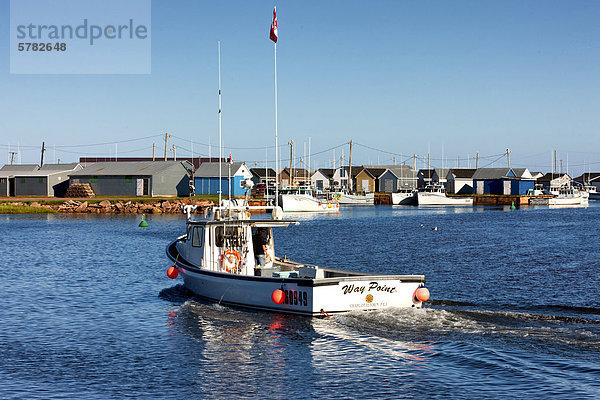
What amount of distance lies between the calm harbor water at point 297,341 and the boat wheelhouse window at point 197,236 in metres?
2.44

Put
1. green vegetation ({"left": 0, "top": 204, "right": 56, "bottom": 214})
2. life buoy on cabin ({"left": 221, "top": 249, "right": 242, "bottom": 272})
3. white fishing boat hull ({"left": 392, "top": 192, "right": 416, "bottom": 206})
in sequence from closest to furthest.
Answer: life buoy on cabin ({"left": 221, "top": 249, "right": 242, "bottom": 272})
green vegetation ({"left": 0, "top": 204, "right": 56, "bottom": 214})
white fishing boat hull ({"left": 392, "top": 192, "right": 416, "bottom": 206})

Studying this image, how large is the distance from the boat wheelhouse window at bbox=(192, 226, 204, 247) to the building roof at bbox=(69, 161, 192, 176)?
254 ft

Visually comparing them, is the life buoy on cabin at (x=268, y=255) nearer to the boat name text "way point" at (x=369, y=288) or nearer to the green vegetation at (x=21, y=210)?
the boat name text "way point" at (x=369, y=288)

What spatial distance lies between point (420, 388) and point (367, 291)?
19.2 ft

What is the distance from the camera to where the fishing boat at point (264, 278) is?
20.8 meters

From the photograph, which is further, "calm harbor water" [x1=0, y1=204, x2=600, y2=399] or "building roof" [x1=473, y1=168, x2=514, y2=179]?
"building roof" [x1=473, y1=168, x2=514, y2=179]

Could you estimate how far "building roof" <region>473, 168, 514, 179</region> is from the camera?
154 metres

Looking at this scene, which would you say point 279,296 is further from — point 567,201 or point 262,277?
point 567,201

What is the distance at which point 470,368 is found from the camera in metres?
16.5

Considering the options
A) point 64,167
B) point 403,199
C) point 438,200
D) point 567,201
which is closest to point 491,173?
point 567,201

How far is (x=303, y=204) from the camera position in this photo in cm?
10338

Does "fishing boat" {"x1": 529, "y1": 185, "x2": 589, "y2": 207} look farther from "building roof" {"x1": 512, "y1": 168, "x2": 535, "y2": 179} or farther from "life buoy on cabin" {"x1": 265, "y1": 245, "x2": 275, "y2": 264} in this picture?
"life buoy on cabin" {"x1": 265, "y1": 245, "x2": 275, "y2": 264}

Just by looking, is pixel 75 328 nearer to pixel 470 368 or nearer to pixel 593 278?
pixel 470 368

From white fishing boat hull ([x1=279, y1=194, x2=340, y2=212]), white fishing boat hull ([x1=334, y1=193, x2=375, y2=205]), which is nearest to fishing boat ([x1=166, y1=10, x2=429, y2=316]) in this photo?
white fishing boat hull ([x1=279, y1=194, x2=340, y2=212])
